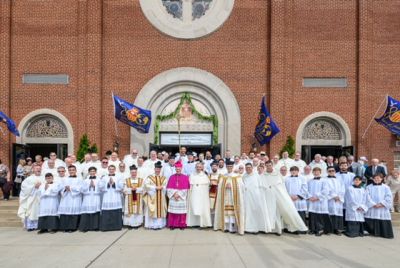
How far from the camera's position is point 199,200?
36.1 feet

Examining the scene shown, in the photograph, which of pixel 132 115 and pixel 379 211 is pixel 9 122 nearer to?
pixel 132 115

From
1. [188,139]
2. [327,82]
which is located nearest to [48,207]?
[188,139]

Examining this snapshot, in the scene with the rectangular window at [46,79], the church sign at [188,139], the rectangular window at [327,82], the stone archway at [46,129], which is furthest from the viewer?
the church sign at [188,139]

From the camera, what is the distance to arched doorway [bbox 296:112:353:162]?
17562mm

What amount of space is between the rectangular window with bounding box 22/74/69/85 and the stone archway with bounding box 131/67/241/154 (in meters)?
3.22

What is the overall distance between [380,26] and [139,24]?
10195 millimetres

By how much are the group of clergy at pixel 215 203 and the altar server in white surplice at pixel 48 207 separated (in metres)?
0.02

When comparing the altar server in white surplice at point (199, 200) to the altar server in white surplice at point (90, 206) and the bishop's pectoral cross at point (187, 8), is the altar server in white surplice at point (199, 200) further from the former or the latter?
the bishop's pectoral cross at point (187, 8)

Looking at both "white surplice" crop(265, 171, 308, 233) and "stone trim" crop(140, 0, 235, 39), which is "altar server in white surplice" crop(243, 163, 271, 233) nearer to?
"white surplice" crop(265, 171, 308, 233)

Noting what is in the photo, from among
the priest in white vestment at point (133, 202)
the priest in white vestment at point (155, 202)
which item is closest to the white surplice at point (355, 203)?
the priest in white vestment at point (155, 202)

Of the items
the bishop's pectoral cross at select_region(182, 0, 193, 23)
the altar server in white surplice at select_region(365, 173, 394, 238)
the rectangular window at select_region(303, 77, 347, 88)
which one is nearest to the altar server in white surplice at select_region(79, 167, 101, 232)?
the altar server in white surplice at select_region(365, 173, 394, 238)

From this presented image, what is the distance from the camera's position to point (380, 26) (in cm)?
1783

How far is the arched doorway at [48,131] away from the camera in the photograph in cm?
1750

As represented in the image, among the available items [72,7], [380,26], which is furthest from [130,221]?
[380,26]
